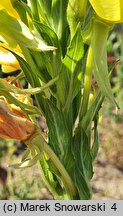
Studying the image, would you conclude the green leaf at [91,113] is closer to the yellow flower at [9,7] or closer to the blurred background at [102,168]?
the yellow flower at [9,7]

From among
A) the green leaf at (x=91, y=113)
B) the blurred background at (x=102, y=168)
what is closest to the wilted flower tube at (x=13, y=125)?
the green leaf at (x=91, y=113)

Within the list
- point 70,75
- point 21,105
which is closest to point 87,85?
point 70,75

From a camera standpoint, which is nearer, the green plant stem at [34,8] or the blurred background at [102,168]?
the green plant stem at [34,8]

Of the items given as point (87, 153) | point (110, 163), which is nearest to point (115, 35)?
point (110, 163)

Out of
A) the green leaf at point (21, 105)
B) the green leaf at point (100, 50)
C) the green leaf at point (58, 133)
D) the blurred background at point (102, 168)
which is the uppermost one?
the green leaf at point (100, 50)

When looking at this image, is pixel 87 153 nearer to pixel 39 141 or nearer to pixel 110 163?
pixel 39 141

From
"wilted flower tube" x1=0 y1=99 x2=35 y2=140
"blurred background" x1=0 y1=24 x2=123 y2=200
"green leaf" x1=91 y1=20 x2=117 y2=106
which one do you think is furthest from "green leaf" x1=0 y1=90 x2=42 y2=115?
"blurred background" x1=0 y1=24 x2=123 y2=200

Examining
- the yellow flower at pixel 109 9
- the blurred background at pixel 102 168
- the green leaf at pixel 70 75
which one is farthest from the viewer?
the blurred background at pixel 102 168

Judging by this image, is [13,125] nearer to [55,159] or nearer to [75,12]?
[55,159]
